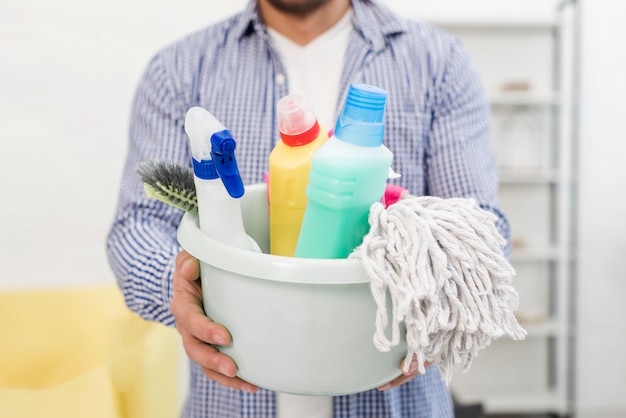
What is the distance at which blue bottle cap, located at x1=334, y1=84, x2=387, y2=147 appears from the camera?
1.41ft

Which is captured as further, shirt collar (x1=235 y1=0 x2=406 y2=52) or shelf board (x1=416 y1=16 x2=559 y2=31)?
shelf board (x1=416 y1=16 x2=559 y2=31)

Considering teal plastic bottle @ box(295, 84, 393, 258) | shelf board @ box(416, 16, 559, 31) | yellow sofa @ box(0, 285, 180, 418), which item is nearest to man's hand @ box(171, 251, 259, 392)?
teal plastic bottle @ box(295, 84, 393, 258)

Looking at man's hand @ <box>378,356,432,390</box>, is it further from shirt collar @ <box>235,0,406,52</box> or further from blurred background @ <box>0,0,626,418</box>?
blurred background @ <box>0,0,626,418</box>

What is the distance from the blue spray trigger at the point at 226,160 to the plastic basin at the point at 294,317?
0.04m

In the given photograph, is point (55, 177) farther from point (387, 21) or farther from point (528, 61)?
point (528, 61)

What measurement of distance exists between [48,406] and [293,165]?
0.83 m

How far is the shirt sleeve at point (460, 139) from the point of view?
0.76 meters

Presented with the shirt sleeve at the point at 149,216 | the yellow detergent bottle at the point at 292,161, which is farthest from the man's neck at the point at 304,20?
the yellow detergent bottle at the point at 292,161

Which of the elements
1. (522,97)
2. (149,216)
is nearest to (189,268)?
(149,216)

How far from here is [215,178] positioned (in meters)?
0.45

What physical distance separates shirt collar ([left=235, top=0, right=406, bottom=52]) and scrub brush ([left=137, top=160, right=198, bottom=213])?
0.43m

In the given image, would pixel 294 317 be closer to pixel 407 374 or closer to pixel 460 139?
pixel 407 374

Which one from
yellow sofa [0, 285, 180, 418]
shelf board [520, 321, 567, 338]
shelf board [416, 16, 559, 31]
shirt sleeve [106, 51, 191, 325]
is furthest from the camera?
shelf board [520, 321, 567, 338]

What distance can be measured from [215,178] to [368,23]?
476mm
